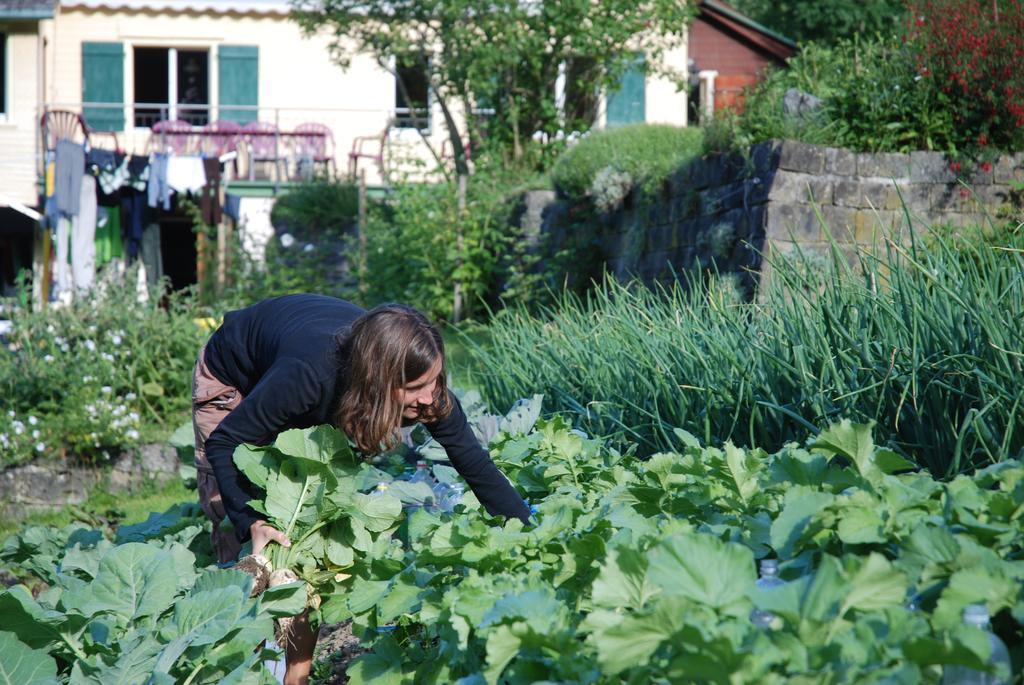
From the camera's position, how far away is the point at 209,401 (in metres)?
3.12

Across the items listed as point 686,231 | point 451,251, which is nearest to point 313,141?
point 451,251

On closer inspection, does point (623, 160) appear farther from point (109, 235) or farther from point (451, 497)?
point (109, 235)

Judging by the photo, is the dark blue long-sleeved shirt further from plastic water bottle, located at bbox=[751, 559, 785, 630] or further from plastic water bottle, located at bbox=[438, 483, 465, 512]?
plastic water bottle, located at bbox=[751, 559, 785, 630]

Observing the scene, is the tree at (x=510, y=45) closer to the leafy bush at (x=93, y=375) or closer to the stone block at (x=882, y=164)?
the leafy bush at (x=93, y=375)

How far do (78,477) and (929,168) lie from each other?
236 inches

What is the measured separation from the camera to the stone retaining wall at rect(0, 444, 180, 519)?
6.84m

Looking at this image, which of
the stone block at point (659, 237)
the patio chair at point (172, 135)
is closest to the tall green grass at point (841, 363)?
the stone block at point (659, 237)

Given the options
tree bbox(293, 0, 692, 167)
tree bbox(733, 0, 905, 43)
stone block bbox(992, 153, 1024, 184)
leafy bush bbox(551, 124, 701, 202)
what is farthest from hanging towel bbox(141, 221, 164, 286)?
tree bbox(733, 0, 905, 43)

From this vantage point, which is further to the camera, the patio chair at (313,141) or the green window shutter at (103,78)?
the green window shutter at (103,78)

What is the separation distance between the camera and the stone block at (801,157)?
6.45m

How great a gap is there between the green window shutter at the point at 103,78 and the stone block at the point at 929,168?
13.3 metres

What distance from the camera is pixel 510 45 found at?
12.1m

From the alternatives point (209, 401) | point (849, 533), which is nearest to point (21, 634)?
point (209, 401)

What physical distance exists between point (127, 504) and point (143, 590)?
14.8ft
